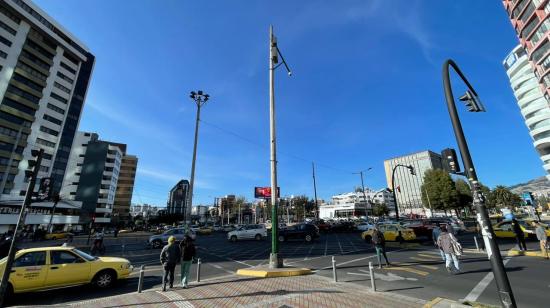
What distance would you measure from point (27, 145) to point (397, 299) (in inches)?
2934

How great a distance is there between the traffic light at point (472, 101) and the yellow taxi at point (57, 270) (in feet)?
41.4

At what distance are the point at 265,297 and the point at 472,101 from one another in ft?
24.7

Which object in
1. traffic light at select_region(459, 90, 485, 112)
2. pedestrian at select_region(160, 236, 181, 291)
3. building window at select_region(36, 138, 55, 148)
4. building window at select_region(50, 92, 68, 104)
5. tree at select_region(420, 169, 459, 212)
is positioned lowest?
pedestrian at select_region(160, 236, 181, 291)

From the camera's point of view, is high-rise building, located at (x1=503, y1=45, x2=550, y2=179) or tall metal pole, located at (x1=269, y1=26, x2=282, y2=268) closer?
tall metal pole, located at (x1=269, y1=26, x2=282, y2=268)

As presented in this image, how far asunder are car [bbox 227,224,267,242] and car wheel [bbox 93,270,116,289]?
20774mm

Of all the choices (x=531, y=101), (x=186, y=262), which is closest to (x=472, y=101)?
(x=186, y=262)

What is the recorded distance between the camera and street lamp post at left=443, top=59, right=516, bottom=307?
4.86 m

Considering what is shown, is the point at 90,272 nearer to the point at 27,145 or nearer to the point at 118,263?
the point at 118,263

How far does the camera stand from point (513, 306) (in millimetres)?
4699

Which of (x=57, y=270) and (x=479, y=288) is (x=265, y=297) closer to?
(x=479, y=288)

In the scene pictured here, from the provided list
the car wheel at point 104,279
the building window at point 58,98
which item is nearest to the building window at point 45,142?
the building window at point 58,98

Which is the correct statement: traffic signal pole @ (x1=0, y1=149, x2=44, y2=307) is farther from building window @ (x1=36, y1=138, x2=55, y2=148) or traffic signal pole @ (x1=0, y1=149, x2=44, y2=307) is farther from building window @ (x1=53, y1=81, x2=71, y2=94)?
building window @ (x1=53, y1=81, x2=71, y2=94)

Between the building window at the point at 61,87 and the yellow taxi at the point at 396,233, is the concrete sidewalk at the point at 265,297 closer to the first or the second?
the yellow taxi at the point at 396,233

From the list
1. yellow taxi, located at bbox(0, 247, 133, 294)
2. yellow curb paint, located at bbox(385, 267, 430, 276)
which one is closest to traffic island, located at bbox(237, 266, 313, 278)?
yellow curb paint, located at bbox(385, 267, 430, 276)
